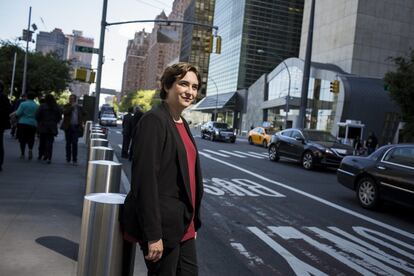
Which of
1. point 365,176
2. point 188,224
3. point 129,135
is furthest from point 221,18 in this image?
point 188,224

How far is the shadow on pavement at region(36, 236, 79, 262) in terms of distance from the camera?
471 centimetres

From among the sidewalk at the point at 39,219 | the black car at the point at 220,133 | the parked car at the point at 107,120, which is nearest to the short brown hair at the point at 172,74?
the sidewalk at the point at 39,219

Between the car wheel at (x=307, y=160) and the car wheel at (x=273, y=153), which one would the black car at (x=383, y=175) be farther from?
the car wheel at (x=273, y=153)

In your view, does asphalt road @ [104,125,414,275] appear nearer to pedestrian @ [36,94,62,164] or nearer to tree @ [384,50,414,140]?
pedestrian @ [36,94,62,164]

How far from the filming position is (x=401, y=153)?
841 centimetres

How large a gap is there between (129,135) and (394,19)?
48269 mm

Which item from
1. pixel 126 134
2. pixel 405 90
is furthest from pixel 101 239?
pixel 405 90

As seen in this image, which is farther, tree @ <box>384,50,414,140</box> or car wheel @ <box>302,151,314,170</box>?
tree @ <box>384,50,414,140</box>

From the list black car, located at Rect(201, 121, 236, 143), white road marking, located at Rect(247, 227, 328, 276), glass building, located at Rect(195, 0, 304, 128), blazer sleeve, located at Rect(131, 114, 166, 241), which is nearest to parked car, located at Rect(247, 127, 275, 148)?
black car, located at Rect(201, 121, 236, 143)

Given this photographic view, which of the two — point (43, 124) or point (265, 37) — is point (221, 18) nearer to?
point (265, 37)

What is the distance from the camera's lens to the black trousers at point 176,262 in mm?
2623

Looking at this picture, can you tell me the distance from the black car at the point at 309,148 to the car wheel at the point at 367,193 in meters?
6.66

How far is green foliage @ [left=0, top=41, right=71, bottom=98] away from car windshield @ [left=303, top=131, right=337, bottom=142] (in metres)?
41.3

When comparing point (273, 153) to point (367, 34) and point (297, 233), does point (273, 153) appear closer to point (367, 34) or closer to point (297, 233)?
point (297, 233)
